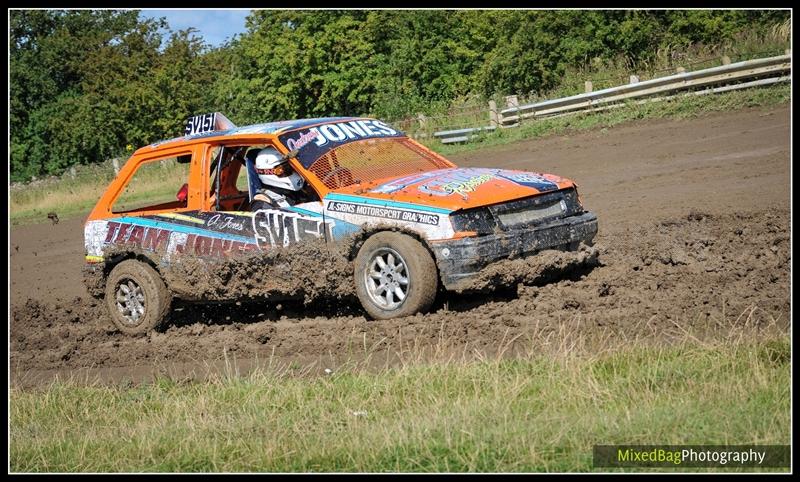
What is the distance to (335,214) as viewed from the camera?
864 centimetres

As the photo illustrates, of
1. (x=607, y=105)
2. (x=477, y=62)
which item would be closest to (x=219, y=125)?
(x=607, y=105)

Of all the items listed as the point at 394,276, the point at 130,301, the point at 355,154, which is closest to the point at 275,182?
the point at 355,154

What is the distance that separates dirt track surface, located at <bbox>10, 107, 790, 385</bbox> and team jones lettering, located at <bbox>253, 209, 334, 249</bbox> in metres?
0.79

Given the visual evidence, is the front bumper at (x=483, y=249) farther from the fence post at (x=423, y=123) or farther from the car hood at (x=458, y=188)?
the fence post at (x=423, y=123)

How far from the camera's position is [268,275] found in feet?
29.7

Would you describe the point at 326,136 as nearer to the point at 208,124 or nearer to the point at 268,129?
the point at 268,129

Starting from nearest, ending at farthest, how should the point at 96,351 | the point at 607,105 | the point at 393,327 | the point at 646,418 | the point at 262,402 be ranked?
the point at 646,418, the point at 262,402, the point at 393,327, the point at 96,351, the point at 607,105

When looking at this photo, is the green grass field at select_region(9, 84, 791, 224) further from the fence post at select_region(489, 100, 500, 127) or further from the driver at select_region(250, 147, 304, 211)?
the driver at select_region(250, 147, 304, 211)

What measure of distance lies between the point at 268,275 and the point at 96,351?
1.95 m

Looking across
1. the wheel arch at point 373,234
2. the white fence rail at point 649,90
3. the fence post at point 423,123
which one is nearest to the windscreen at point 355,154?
the wheel arch at point 373,234

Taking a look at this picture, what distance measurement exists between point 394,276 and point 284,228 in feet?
4.10

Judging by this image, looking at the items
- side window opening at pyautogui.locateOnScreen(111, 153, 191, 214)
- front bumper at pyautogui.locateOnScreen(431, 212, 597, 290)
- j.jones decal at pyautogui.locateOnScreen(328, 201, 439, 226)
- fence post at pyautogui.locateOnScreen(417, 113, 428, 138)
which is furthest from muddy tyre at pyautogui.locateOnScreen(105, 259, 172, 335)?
fence post at pyautogui.locateOnScreen(417, 113, 428, 138)

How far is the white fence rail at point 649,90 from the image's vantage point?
67.7 ft
